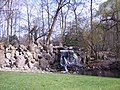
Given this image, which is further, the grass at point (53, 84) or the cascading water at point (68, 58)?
the cascading water at point (68, 58)

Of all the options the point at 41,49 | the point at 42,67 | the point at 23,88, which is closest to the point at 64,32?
the point at 41,49

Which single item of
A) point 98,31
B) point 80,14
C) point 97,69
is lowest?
point 97,69

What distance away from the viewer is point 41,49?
29.6m

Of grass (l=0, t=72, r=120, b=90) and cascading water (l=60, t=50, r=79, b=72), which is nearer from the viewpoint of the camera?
grass (l=0, t=72, r=120, b=90)

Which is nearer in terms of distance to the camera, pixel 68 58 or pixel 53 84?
pixel 53 84

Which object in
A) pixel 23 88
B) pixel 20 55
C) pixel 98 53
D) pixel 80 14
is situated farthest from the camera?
pixel 80 14

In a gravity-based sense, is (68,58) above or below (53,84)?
below

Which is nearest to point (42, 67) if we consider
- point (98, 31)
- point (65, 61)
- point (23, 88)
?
point (65, 61)

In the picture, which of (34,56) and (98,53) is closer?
(34,56)

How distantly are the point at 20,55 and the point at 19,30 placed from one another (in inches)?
513

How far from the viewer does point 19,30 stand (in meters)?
38.9

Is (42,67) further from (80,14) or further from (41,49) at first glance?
(80,14)

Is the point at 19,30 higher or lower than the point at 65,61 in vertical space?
higher

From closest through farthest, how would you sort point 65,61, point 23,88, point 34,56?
point 23,88, point 34,56, point 65,61
